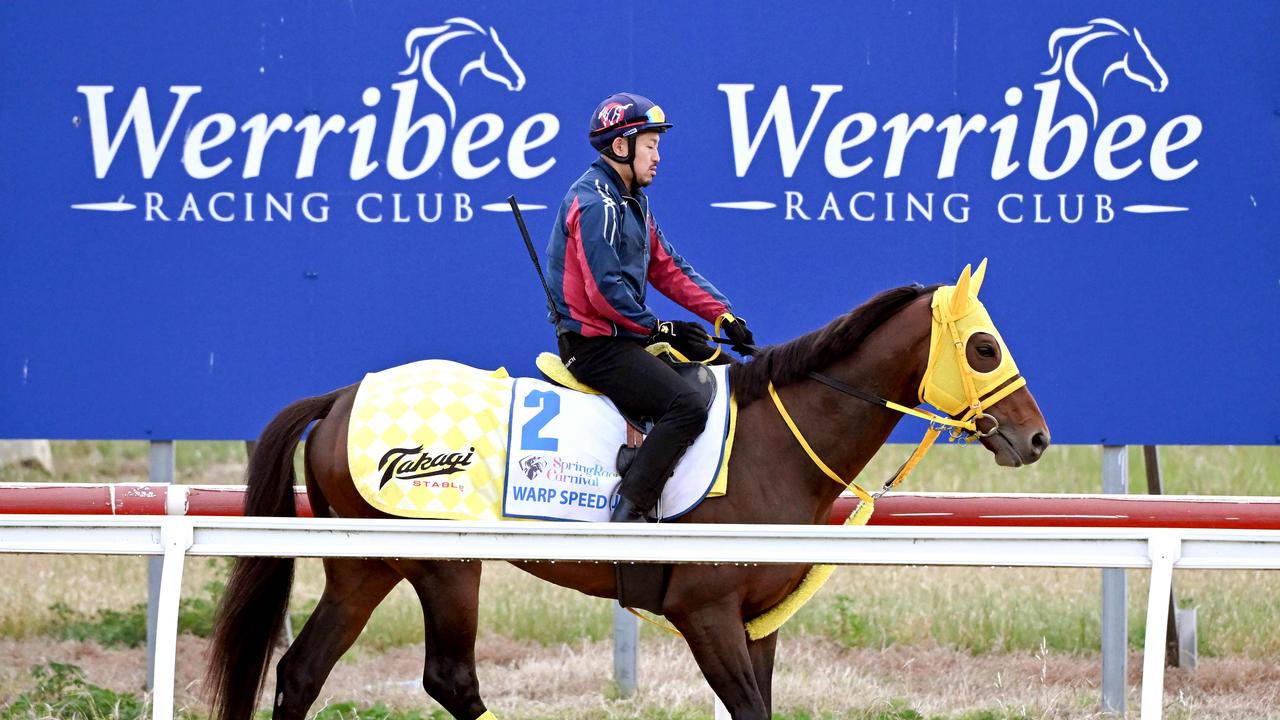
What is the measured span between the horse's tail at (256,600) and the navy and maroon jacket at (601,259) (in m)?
0.93

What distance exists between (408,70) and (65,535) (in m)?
3.58

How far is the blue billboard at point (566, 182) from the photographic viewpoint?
689 cm

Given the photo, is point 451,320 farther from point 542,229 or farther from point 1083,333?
point 1083,333

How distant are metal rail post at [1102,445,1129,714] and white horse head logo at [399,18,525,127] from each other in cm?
343

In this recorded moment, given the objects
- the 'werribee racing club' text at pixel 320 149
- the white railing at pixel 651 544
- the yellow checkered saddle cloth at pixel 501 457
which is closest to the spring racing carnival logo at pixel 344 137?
the 'werribee racing club' text at pixel 320 149

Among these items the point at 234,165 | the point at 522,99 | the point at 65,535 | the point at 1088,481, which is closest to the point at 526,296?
the point at 522,99

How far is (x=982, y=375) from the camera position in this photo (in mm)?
4785

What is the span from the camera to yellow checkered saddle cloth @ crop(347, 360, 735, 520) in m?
4.85

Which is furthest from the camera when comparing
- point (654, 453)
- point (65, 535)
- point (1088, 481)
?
point (1088, 481)

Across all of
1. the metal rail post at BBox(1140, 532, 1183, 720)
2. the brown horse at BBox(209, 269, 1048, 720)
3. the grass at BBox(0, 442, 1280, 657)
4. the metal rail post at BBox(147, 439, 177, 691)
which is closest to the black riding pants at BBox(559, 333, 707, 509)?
the brown horse at BBox(209, 269, 1048, 720)

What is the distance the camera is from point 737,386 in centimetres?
513

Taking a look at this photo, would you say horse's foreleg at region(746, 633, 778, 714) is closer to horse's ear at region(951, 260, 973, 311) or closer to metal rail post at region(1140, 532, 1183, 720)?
horse's ear at region(951, 260, 973, 311)

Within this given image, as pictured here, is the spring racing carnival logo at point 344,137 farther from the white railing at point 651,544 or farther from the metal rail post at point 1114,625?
the white railing at point 651,544

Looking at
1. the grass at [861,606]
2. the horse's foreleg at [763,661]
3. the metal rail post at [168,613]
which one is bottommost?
the grass at [861,606]
